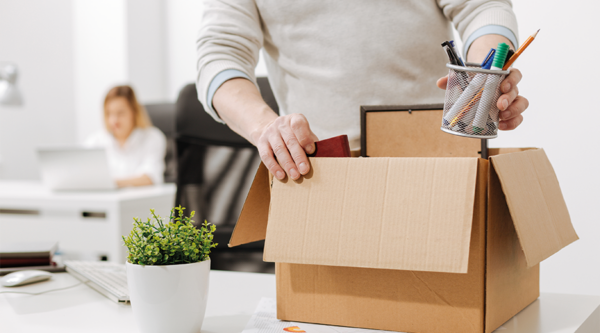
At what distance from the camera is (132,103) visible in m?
3.03

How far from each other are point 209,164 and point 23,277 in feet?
2.62

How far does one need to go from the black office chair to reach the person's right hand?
3.04 feet

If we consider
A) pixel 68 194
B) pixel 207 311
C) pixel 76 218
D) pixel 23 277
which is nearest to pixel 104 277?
pixel 23 277

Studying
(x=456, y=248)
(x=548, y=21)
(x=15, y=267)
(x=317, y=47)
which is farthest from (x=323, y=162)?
(x=548, y=21)

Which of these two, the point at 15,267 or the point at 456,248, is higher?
the point at 456,248

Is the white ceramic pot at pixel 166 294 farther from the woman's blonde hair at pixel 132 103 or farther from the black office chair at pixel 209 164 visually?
the woman's blonde hair at pixel 132 103

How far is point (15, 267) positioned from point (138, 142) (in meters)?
2.17

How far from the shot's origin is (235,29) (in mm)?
926

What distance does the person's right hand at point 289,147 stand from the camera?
1.91ft

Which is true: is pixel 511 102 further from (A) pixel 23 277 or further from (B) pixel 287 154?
(A) pixel 23 277

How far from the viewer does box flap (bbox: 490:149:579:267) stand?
530 mm

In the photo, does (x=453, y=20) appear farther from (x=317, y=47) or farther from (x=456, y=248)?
(x=456, y=248)

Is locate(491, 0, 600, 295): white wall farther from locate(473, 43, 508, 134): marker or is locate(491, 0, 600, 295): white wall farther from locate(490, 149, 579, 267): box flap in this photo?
locate(473, 43, 508, 134): marker

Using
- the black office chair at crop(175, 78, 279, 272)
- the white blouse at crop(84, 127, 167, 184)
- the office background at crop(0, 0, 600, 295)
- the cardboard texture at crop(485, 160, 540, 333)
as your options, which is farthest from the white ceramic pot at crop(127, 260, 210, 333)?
the office background at crop(0, 0, 600, 295)
